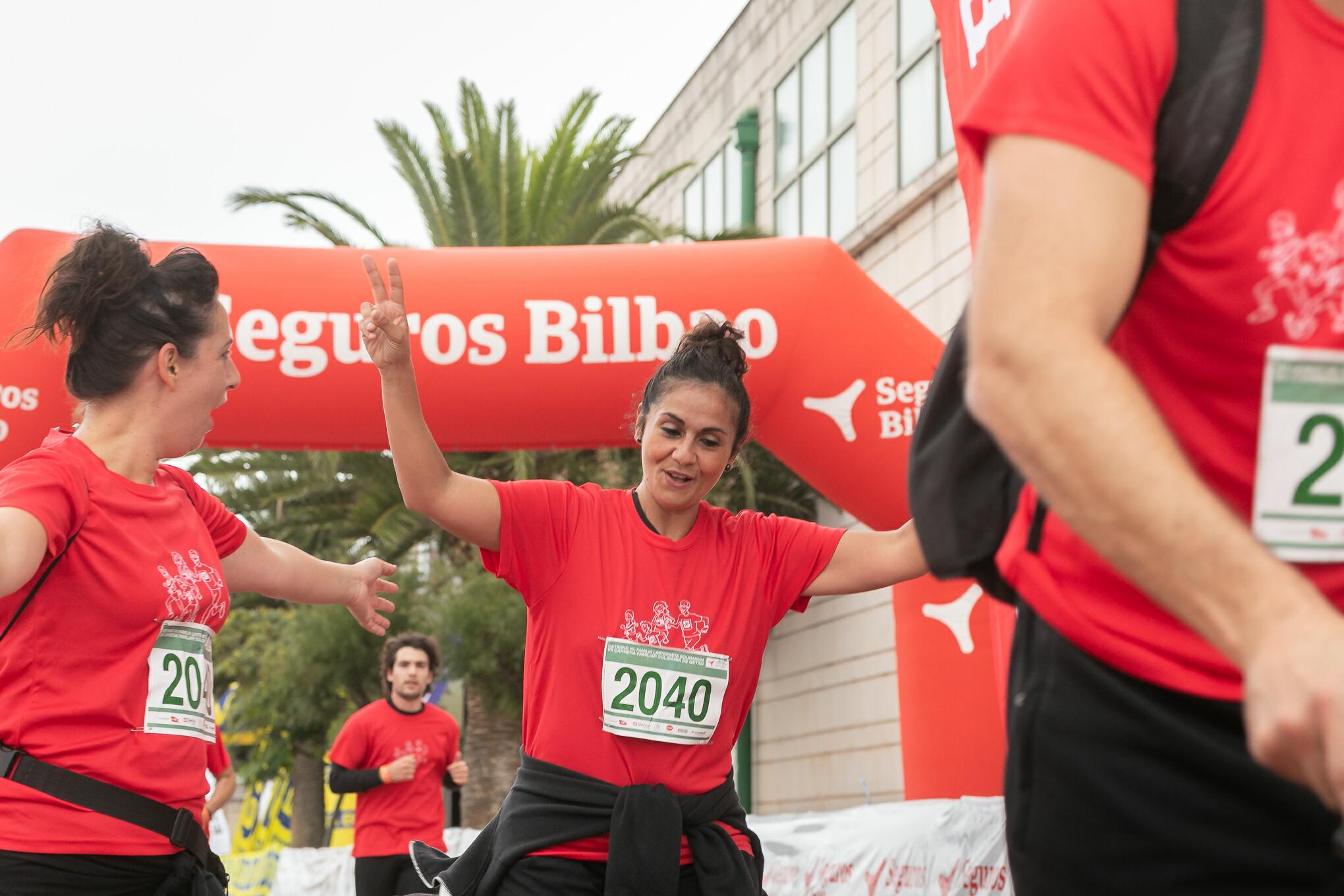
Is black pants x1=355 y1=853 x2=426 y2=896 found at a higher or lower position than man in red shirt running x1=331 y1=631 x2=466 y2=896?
lower

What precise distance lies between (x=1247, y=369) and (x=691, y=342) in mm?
2376

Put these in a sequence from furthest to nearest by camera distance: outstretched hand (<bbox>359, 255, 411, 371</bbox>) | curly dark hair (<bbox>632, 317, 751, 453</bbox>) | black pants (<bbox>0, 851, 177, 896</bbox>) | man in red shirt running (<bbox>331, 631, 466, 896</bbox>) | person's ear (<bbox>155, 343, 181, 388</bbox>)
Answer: man in red shirt running (<bbox>331, 631, 466, 896</bbox>)
curly dark hair (<bbox>632, 317, 751, 453</bbox>)
person's ear (<bbox>155, 343, 181, 388</bbox>)
outstretched hand (<bbox>359, 255, 411, 371</bbox>)
black pants (<bbox>0, 851, 177, 896</bbox>)

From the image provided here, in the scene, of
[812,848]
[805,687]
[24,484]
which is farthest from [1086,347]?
[805,687]

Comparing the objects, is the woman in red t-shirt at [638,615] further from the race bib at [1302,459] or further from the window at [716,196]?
the window at [716,196]

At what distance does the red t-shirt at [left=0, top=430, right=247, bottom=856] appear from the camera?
2.60 meters

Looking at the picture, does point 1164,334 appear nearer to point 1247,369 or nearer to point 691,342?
point 1247,369

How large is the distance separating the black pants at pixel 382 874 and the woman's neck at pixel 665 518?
502 cm

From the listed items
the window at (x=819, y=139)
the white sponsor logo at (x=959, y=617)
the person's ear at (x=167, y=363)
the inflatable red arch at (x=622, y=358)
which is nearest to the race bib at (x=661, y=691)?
the person's ear at (x=167, y=363)

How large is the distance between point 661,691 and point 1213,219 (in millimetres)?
1999

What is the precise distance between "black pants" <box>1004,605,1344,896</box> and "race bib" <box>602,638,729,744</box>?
1753 millimetres

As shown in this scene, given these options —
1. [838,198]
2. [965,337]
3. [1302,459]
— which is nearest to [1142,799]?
[1302,459]

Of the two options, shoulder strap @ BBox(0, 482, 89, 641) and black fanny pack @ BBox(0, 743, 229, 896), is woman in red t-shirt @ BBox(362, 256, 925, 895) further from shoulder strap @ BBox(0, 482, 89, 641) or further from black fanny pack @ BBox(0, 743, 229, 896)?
shoulder strap @ BBox(0, 482, 89, 641)

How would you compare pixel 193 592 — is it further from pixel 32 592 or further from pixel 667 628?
pixel 667 628

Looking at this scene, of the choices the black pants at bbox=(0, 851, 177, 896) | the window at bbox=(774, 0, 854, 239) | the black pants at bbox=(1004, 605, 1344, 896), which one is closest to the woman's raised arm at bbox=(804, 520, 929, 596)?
the black pants at bbox=(0, 851, 177, 896)
